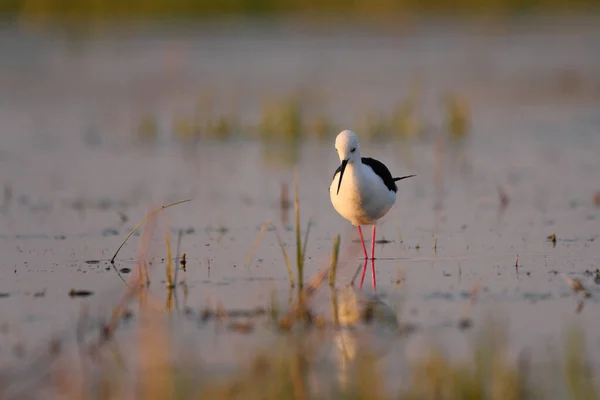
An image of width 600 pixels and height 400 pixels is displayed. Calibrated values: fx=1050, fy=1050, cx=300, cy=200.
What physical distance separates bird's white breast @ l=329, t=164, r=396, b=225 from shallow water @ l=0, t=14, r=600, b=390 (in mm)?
389

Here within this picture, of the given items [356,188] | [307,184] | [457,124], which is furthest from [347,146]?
[457,124]

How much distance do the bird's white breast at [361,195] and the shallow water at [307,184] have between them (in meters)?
0.39

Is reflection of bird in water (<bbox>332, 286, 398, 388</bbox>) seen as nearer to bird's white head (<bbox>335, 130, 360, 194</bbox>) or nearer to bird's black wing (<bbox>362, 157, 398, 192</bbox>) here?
bird's white head (<bbox>335, 130, 360, 194</bbox>)

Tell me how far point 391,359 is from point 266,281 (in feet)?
6.75

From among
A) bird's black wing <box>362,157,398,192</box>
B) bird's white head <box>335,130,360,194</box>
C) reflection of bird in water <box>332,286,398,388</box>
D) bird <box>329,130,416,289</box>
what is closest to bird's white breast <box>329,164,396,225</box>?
bird <box>329,130,416,289</box>

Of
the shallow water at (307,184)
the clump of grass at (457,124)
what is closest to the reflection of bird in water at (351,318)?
the shallow water at (307,184)

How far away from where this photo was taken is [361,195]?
26.5 ft

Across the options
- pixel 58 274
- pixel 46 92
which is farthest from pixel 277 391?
pixel 46 92

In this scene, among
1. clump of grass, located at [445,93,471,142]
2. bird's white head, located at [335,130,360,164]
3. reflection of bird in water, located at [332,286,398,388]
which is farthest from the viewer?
clump of grass, located at [445,93,471,142]

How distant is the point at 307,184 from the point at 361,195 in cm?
359

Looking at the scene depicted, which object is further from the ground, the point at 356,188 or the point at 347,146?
the point at 347,146

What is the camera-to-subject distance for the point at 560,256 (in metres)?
7.97

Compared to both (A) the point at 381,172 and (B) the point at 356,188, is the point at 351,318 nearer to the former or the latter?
(B) the point at 356,188

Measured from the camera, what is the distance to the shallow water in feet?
22.7
